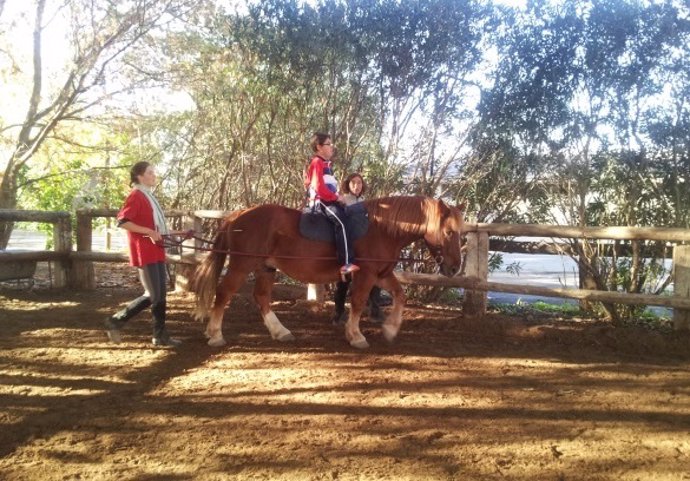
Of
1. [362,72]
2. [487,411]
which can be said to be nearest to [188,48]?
[362,72]

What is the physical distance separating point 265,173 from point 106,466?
6886 mm

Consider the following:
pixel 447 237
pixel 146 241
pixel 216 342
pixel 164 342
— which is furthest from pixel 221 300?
pixel 447 237

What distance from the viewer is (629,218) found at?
5.93 m

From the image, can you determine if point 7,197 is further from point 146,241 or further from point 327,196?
point 327,196

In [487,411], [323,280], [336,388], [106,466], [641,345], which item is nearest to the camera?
[106,466]

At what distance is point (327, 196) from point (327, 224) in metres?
0.33

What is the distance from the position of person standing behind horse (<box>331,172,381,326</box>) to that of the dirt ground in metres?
0.38

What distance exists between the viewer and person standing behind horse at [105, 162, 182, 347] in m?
4.72

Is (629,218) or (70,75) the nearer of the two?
(629,218)

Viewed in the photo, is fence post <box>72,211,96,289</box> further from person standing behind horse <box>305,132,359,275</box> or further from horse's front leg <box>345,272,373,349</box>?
horse's front leg <box>345,272,373,349</box>

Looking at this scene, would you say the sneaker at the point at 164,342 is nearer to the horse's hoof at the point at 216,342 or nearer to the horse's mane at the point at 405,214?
the horse's hoof at the point at 216,342

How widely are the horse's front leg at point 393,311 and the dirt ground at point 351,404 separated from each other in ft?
0.50

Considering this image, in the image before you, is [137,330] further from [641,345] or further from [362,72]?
[641,345]

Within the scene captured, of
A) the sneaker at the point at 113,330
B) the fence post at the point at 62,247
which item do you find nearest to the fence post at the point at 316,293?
the sneaker at the point at 113,330
